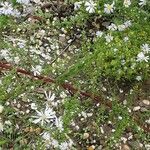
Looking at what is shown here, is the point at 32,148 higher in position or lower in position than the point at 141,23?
lower

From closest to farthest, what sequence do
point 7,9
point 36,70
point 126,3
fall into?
point 36,70
point 7,9
point 126,3

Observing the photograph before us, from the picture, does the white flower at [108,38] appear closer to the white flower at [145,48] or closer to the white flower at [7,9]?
the white flower at [145,48]

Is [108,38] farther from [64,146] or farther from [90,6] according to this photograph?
[64,146]

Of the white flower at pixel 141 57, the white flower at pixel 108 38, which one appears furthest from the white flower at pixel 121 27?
the white flower at pixel 141 57

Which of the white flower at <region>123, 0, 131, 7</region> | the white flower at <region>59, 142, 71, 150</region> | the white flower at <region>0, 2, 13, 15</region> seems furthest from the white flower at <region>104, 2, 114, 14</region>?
the white flower at <region>59, 142, 71, 150</region>

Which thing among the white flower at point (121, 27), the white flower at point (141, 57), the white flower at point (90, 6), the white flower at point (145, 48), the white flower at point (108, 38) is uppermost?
the white flower at point (90, 6)

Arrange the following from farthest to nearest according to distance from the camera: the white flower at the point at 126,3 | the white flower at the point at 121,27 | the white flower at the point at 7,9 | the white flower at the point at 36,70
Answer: the white flower at the point at 121,27 < the white flower at the point at 126,3 < the white flower at the point at 7,9 < the white flower at the point at 36,70

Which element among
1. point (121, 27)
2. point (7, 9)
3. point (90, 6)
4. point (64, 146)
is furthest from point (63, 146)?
point (90, 6)

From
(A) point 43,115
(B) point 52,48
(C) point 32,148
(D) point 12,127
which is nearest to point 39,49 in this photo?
(B) point 52,48

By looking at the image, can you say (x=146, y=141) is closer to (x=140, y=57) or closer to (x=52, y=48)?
(x=140, y=57)

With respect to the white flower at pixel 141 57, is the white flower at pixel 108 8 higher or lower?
higher

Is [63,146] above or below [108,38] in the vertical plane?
below
